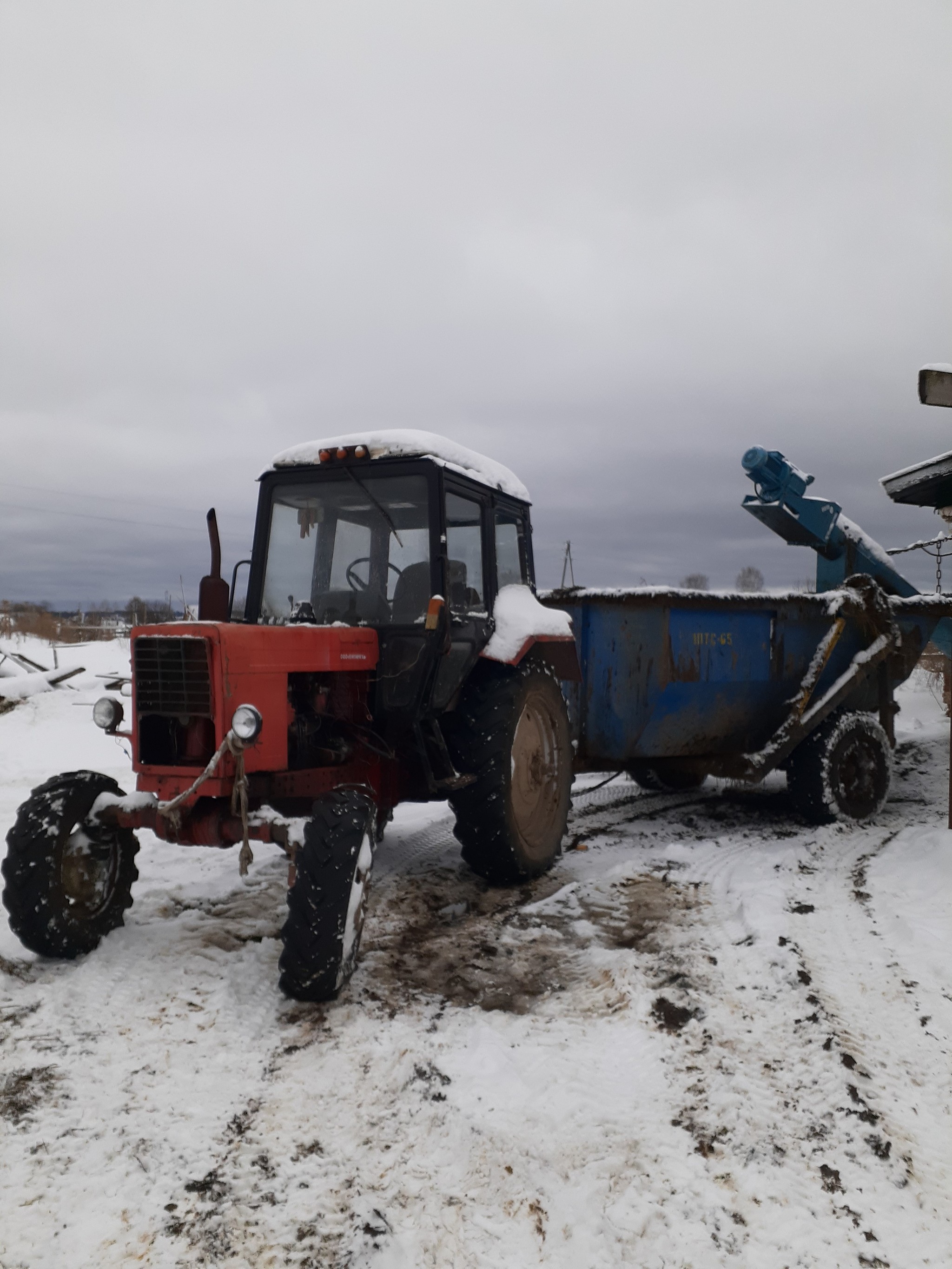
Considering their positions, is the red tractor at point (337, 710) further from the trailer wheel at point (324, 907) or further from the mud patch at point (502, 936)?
the mud patch at point (502, 936)

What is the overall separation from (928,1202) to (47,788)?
3.61m

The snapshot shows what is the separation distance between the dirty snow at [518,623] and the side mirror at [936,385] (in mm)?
2536

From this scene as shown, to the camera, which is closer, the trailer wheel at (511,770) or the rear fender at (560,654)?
the trailer wheel at (511,770)

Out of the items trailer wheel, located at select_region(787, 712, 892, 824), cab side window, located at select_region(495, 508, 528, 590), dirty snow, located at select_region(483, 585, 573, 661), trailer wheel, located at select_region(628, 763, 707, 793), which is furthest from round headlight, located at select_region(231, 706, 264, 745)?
trailer wheel, located at select_region(628, 763, 707, 793)

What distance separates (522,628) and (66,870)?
2666 millimetres

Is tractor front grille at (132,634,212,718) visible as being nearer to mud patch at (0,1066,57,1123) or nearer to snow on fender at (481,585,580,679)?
mud patch at (0,1066,57,1123)

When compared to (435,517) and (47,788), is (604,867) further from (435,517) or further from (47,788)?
(47,788)

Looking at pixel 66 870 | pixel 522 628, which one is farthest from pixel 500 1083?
pixel 522 628

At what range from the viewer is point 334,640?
4.36 m

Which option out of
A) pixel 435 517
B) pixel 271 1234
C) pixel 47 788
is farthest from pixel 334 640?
pixel 271 1234

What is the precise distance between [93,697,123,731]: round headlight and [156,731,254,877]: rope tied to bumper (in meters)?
0.51

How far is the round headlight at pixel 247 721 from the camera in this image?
11.7 ft

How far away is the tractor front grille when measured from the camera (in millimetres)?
3871

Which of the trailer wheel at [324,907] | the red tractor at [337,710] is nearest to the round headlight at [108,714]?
the red tractor at [337,710]
